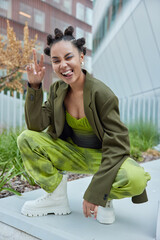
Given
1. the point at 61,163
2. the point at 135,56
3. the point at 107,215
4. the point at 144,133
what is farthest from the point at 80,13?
the point at 107,215

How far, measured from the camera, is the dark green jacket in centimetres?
136

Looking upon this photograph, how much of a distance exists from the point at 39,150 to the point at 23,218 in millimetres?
411

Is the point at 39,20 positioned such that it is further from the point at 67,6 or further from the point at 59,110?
the point at 59,110

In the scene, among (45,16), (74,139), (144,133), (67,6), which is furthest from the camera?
(67,6)

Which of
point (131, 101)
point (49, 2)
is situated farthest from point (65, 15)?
point (131, 101)

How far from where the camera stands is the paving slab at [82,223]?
1.36 meters

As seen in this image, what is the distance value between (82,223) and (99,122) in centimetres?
59

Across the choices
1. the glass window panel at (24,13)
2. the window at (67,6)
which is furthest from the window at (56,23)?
the glass window panel at (24,13)

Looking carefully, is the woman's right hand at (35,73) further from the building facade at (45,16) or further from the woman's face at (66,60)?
the building facade at (45,16)

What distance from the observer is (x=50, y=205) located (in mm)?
1645

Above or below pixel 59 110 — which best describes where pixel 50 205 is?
below

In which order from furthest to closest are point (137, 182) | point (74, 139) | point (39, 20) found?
point (39, 20), point (74, 139), point (137, 182)

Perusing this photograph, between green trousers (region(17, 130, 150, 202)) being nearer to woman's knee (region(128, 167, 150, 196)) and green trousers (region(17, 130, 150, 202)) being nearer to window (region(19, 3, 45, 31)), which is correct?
woman's knee (region(128, 167, 150, 196))

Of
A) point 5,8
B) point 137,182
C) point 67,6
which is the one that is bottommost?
point 137,182
